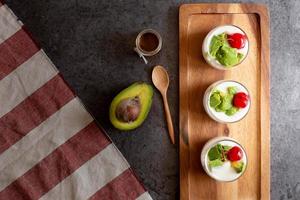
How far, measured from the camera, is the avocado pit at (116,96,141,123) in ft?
3.78

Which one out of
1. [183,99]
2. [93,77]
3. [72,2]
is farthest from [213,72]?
[72,2]

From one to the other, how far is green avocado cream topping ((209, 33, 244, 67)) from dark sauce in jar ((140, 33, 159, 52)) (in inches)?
5.9

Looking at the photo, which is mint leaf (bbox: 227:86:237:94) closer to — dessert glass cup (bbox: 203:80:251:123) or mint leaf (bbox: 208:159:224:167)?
dessert glass cup (bbox: 203:80:251:123)

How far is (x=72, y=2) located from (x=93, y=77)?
209 millimetres

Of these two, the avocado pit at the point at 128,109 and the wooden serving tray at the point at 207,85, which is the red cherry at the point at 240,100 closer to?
the wooden serving tray at the point at 207,85

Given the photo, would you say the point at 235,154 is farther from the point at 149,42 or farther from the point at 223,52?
the point at 149,42

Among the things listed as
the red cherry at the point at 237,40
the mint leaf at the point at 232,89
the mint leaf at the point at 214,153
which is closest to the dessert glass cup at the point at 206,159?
the mint leaf at the point at 214,153

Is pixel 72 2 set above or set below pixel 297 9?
above

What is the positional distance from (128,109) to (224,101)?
24 centimetres

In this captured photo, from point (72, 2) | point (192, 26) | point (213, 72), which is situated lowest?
point (213, 72)

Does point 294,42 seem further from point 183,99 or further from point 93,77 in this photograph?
point 93,77

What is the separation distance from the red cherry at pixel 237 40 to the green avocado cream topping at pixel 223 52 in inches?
0.5

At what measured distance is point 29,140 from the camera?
1.23 metres

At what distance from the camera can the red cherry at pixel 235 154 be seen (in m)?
1.16
